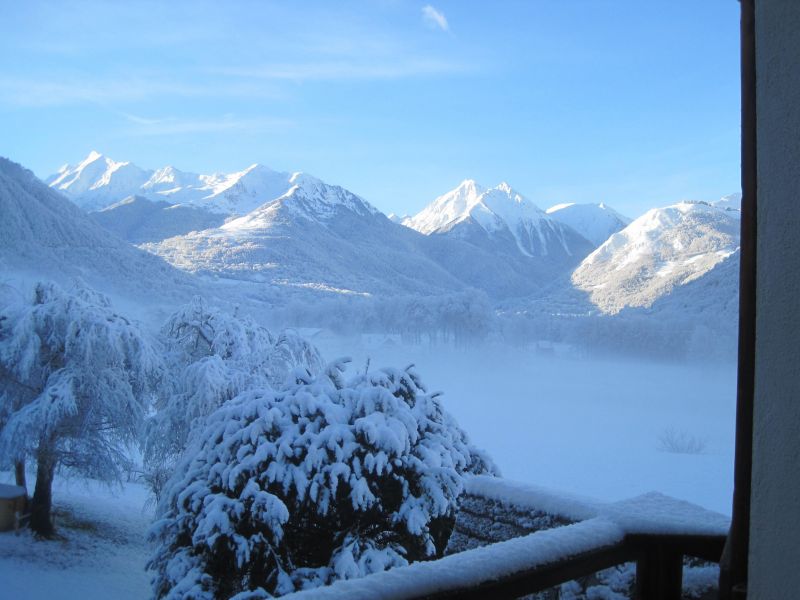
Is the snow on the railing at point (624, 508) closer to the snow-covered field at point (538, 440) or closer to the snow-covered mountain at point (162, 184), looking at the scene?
the snow-covered field at point (538, 440)

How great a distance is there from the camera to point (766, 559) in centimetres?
95

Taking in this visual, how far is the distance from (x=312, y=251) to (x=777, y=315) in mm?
65011

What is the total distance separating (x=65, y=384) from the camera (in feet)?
31.7

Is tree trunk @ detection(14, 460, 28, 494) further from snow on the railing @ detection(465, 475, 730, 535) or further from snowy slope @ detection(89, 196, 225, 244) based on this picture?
snowy slope @ detection(89, 196, 225, 244)

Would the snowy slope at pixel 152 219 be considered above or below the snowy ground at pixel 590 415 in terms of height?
above

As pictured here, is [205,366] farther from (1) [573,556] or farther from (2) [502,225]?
(2) [502,225]

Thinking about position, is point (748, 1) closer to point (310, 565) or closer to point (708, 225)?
point (310, 565)

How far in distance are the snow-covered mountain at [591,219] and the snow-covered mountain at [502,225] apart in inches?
165

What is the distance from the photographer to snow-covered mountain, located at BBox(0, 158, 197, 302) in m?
28.1

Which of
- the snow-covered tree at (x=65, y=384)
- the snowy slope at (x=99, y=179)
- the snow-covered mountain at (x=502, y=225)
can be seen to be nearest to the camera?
the snow-covered tree at (x=65, y=384)

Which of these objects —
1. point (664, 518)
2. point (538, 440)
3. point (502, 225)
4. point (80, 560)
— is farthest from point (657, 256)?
point (664, 518)

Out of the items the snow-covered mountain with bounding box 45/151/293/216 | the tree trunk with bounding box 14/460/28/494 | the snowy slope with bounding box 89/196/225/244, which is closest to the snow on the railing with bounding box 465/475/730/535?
the tree trunk with bounding box 14/460/28/494

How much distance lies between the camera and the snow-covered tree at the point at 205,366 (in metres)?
10.1

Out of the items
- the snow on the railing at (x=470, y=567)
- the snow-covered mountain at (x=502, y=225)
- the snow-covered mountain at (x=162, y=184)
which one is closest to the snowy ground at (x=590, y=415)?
the snow on the railing at (x=470, y=567)
